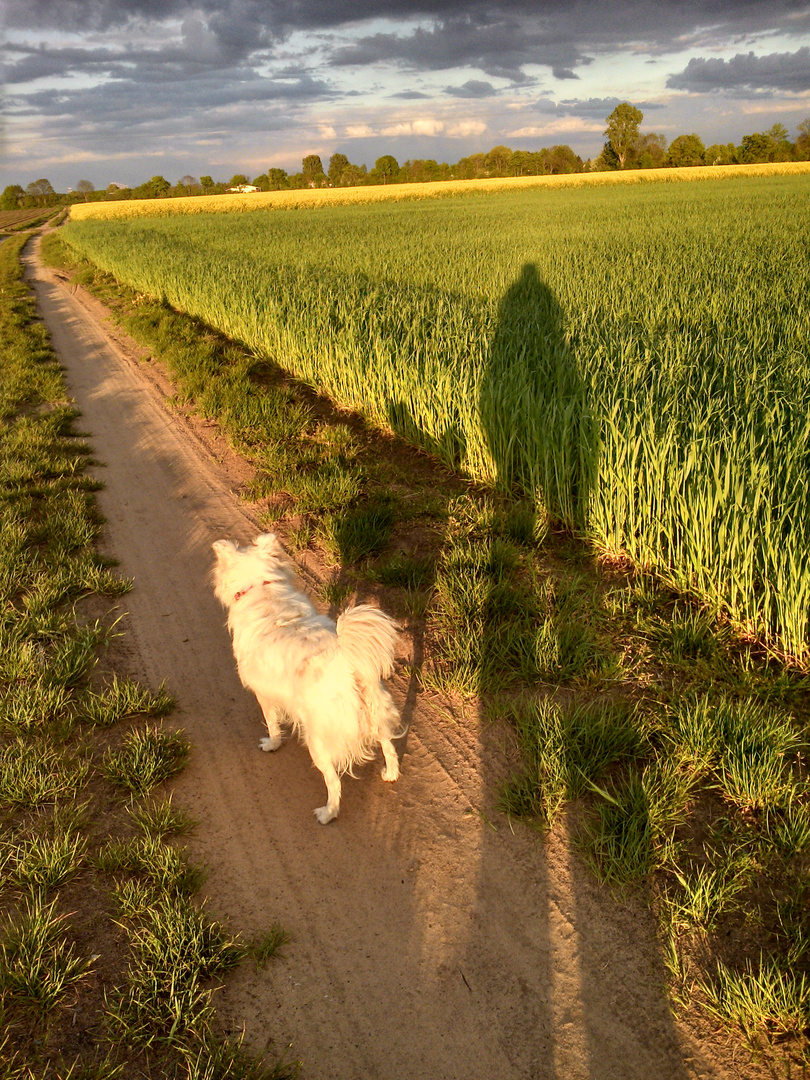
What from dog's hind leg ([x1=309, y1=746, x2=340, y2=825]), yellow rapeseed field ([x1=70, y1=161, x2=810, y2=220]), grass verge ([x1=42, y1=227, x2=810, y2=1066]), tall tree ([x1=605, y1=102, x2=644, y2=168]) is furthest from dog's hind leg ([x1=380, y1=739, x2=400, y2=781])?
tall tree ([x1=605, y1=102, x2=644, y2=168])

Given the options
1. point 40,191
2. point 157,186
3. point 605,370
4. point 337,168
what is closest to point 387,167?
point 337,168

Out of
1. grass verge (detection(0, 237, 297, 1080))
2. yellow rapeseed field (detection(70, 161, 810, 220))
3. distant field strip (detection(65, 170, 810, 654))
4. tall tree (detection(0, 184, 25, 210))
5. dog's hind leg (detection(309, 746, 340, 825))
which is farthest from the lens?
tall tree (detection(0, 184, 25, 210))

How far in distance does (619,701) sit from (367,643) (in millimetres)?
1521

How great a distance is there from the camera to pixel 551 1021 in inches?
85.6

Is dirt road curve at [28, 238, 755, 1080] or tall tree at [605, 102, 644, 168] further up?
tall tree at [605, 102, 644, 168]

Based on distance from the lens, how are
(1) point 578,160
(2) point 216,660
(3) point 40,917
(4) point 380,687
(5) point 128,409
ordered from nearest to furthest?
1. (3) point 40,917
2. (4) point 380,687
3. (2) point 216,660
4. (5) point 128,409
5. (1) point 578,160

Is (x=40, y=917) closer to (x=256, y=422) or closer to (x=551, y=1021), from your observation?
(x=551, y=1021)

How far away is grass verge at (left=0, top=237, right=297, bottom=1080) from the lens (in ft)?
6.86

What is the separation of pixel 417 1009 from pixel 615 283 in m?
9.93

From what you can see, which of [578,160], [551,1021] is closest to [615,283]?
[551,1021]

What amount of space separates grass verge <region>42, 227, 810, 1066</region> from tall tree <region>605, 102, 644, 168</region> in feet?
319

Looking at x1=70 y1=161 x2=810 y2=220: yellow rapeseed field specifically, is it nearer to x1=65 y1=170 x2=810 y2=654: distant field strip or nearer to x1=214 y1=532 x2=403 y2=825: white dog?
x1=65 y1=170 x2=810 y2=654: distant field strip

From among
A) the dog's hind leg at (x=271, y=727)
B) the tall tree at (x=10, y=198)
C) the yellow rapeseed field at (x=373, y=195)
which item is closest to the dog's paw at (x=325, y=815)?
the dog's hind leg at (x=271, y=727)

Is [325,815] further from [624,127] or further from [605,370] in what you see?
[624,127]
